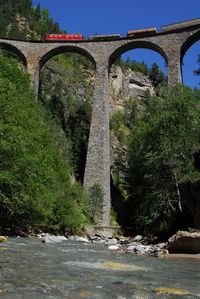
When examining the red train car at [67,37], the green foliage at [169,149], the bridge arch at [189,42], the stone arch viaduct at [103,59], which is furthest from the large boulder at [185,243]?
the red train car at [67,37]

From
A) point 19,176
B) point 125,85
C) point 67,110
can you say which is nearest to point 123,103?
point 125,85

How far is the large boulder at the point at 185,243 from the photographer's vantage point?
30.6ft

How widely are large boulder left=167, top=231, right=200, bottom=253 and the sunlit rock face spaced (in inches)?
1895

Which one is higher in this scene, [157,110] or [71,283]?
[157,110]

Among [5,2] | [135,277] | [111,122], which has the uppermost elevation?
[5,2]

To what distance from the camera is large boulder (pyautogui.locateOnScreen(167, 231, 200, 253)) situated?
367 inches

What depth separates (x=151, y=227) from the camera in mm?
18891

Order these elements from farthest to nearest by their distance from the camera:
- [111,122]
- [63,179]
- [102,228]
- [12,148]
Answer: [111,122] < [102,228] < [63,179] < [12,148]

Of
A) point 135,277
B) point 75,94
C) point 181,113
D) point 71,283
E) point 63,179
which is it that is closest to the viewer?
point 71,283

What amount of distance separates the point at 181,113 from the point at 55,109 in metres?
18.2

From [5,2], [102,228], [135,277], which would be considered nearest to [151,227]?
[102,228]

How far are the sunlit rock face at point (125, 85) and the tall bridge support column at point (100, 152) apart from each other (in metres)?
30.2

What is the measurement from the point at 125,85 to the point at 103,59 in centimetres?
3827

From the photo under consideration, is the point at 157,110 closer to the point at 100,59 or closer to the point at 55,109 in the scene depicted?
the point at 100,59
